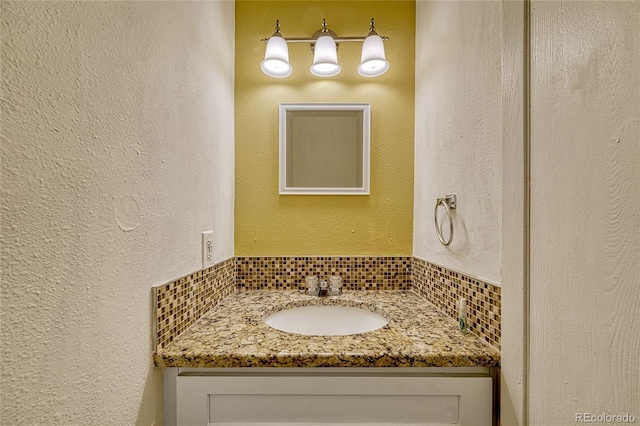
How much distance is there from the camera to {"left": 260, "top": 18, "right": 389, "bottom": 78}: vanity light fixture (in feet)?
4.25

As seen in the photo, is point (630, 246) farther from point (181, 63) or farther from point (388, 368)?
point (181, 63)

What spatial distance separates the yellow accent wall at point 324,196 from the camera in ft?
4.64

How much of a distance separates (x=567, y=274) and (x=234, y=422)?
0.81 m

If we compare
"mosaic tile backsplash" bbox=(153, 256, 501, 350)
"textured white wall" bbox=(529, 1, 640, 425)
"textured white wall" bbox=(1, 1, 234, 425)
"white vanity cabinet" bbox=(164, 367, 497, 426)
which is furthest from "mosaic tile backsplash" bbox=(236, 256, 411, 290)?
"textured white wall" bbox=(529, 1, 640, 425)

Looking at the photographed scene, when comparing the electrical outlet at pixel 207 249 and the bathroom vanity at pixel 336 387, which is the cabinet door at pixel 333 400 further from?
the electrical outlet at pixel 207 249

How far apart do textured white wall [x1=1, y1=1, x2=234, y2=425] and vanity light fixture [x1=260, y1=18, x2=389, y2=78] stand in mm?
468

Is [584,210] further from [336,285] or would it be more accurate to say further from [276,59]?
[276,59]

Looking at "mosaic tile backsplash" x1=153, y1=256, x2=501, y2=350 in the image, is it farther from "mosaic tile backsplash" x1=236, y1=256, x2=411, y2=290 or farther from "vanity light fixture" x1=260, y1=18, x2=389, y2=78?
"vanity light fixture" x1=260, y1=18, x2=389, y2=78

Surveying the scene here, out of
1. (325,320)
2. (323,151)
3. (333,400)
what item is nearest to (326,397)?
(333,400)

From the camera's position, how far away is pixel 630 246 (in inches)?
17.1

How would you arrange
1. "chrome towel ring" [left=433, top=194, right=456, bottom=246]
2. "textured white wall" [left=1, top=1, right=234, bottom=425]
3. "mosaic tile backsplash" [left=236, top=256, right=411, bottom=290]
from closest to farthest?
"textured white wall" [left=1, top=1, right=234, bottom=425]
"chrome towel ring" [left=433, top=194, right=456, bottom=246]
"mosaic tile backsplash" [left=236, top=256, right=411, bottom=290]

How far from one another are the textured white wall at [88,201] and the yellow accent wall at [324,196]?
524 millimetres

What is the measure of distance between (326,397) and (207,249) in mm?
608

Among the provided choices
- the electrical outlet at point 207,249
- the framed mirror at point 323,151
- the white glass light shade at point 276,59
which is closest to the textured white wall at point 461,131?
the framed mirror at point 323,151
